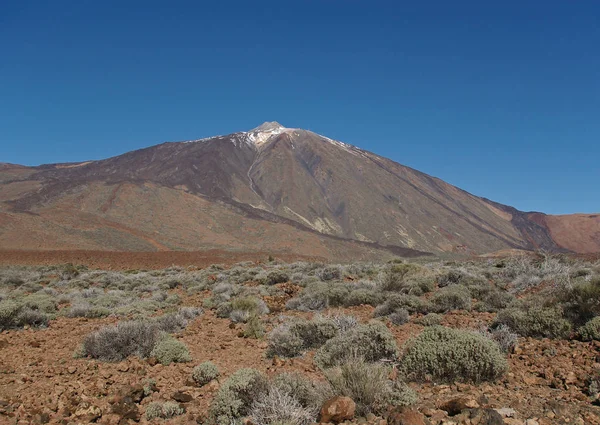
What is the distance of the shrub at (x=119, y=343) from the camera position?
21.9 ft

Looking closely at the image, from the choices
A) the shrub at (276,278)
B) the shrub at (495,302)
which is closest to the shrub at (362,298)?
the shrub at (495,302)

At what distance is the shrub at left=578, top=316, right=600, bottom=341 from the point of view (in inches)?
230

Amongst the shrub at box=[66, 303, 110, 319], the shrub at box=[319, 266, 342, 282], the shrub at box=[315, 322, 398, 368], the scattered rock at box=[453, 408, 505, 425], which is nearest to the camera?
the scattered rock at box=[453, 408, 505, 425]

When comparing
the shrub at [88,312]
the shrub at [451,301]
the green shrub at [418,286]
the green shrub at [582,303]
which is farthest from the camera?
the green shrub at [418,286]

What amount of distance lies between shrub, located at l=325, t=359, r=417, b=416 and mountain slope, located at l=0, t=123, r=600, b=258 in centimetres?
4553

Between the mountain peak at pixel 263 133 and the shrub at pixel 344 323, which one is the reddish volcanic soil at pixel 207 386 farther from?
the mountain peak at pixel 263 133

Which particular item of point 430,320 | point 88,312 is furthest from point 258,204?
point 430,320

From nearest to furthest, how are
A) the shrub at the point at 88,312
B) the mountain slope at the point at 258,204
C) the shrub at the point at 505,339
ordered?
the shrub at the point at 505,339, the shrub at the point at 88,312, the mountain slope at the point at 258,204

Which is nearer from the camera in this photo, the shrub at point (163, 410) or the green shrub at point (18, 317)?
the shrub at point (163, 410)

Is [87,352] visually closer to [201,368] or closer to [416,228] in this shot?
[201,368]

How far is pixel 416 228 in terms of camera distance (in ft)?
360

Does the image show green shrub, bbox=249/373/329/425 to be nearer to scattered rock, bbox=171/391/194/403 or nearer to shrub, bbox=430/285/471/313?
scattered rock, bbox=171/391/194/403

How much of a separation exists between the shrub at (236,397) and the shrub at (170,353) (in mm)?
2312

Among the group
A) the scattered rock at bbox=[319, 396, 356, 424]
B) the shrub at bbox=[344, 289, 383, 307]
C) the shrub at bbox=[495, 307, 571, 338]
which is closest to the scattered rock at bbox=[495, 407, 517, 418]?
the scattered rock at bbox=[319, 396, 356, 424]
